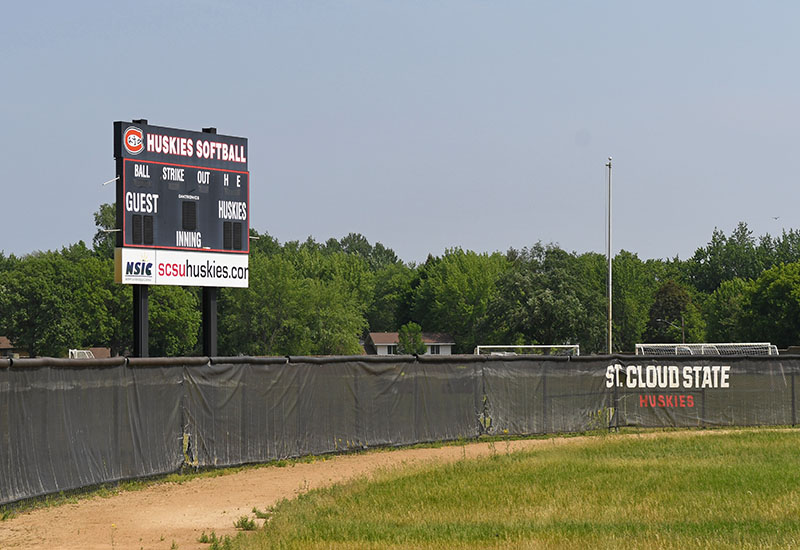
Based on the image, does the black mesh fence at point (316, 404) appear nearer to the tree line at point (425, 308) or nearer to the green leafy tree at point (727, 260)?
the tree line at point (425, 308)

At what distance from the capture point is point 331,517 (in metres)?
13.3

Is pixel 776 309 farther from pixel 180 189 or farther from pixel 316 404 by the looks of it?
pixel 316 404

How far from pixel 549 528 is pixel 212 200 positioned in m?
17.0

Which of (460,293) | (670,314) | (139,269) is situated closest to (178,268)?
(139,269)

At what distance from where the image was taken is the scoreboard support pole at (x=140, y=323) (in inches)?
1013

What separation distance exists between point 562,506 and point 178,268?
15330 millimetres

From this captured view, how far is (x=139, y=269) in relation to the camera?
26016 millimetres

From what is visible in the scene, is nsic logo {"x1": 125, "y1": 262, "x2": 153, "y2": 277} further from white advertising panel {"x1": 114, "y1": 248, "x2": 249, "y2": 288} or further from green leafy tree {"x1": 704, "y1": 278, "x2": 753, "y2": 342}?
green leafy tree {"x1": 704, "y1": 278, "x2": 753, "y2": 342}

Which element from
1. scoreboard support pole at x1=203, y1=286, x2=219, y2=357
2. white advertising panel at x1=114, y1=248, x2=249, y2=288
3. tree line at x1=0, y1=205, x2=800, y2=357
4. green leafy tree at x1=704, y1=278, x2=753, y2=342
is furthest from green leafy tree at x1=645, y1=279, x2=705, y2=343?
white advertising panel at x1=114, y1=248, x2=249, y2=288

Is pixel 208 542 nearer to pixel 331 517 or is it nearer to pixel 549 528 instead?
pixel 331 517

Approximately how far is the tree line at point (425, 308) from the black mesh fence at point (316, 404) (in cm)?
5215

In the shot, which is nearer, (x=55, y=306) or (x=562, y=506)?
(x=562, y=506)

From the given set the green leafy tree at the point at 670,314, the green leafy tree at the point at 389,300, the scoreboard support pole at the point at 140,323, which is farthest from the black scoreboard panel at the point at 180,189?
the green leafy tree at the point at 389,300

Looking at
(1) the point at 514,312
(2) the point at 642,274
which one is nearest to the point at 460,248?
(2) the point at 642,274
